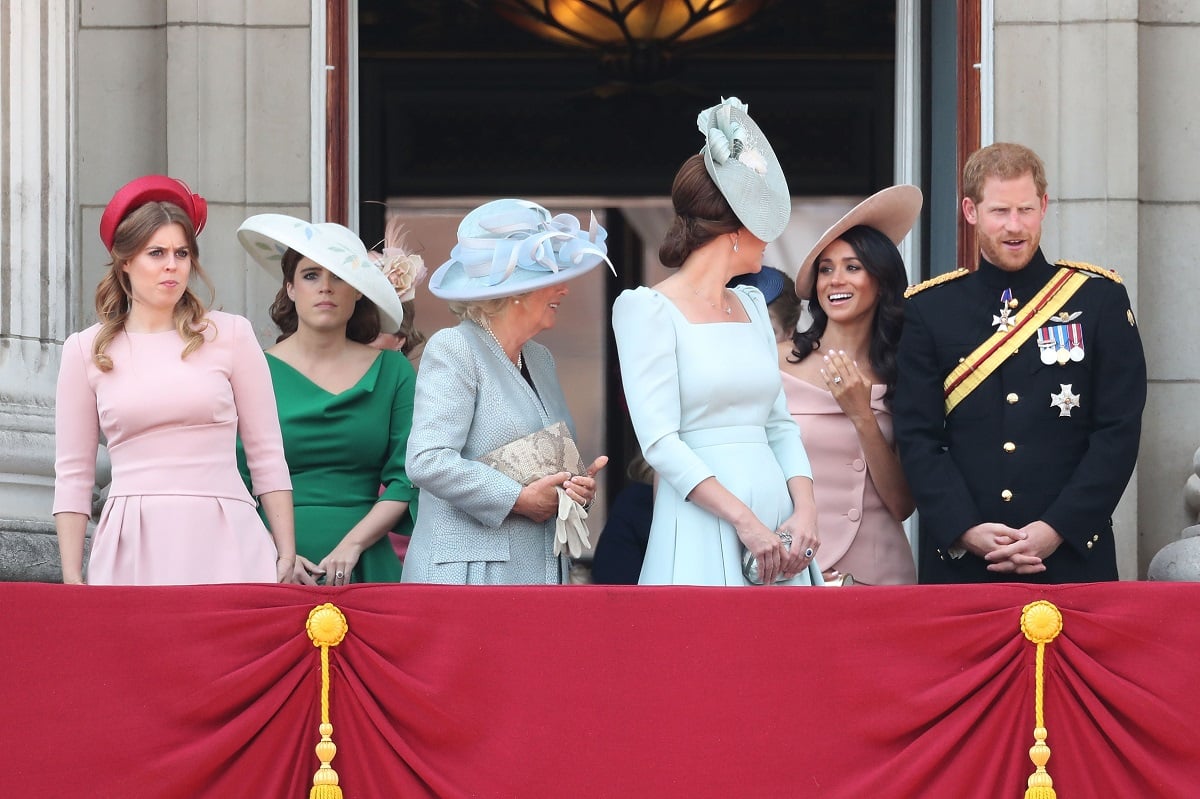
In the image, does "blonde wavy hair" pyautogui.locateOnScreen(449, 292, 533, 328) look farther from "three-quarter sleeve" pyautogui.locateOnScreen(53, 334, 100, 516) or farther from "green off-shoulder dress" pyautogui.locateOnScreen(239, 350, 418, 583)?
"three-quarter sleeve" pyautogui.locateOnScreen(53, 334, 100, 516)

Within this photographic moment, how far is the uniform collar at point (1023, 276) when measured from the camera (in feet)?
16.3

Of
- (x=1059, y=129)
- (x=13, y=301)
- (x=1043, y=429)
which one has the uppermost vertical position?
(x=1059, y=129)

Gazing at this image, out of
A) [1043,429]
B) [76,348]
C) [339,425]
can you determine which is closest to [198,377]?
[76,348]

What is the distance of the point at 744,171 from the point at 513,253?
0.60 m

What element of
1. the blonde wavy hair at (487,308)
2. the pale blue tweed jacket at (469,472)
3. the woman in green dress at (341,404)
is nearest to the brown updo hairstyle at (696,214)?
the blonde wavy hair at (487,308)

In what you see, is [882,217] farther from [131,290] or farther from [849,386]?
[131,290]

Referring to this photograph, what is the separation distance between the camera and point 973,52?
21.6 feet

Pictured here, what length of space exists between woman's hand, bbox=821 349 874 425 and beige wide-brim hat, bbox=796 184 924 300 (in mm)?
343

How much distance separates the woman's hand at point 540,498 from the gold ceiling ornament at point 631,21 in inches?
212

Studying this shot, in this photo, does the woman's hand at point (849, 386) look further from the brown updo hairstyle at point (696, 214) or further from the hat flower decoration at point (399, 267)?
the hat flower decoration at point (399, 267)

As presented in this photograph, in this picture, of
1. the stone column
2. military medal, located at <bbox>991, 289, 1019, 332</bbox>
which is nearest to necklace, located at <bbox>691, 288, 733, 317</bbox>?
military medal, located at <bbox>991, 289, 1019, 332</bbox>

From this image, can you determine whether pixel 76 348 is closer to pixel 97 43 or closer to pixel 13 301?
pixel 13 301

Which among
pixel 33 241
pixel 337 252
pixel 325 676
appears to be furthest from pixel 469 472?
pixel 33 241

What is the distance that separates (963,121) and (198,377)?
3.25 m
